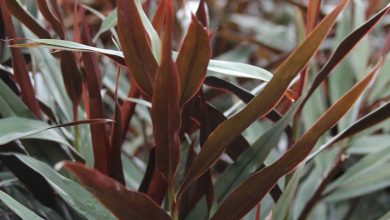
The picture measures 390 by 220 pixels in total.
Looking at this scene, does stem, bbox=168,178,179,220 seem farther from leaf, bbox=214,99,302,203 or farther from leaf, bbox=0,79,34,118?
leaf, bbox=0,79,34,118

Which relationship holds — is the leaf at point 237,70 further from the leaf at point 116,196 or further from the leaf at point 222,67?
the leaf at point 116,196

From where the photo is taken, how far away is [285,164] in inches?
17.8

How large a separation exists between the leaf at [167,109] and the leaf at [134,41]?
0.02 metres

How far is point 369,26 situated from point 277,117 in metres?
0.13

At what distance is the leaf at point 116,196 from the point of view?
361 millimetres

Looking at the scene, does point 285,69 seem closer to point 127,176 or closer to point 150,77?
point 150,77

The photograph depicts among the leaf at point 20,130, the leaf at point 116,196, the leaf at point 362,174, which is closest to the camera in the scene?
the leaf at point 116,196

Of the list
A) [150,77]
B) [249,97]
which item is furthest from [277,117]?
[150,77]

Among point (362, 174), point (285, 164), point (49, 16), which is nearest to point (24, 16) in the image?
point (49, 16)

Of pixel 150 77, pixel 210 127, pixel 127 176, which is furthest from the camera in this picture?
pixel 127 176

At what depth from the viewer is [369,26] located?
0.46 meters

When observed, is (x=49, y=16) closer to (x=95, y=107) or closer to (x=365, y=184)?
(x=95, y=107)

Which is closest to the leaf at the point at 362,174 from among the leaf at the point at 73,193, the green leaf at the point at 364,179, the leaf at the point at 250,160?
the green leaf at the point at 364,179

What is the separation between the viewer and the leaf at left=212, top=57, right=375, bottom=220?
0.44m
